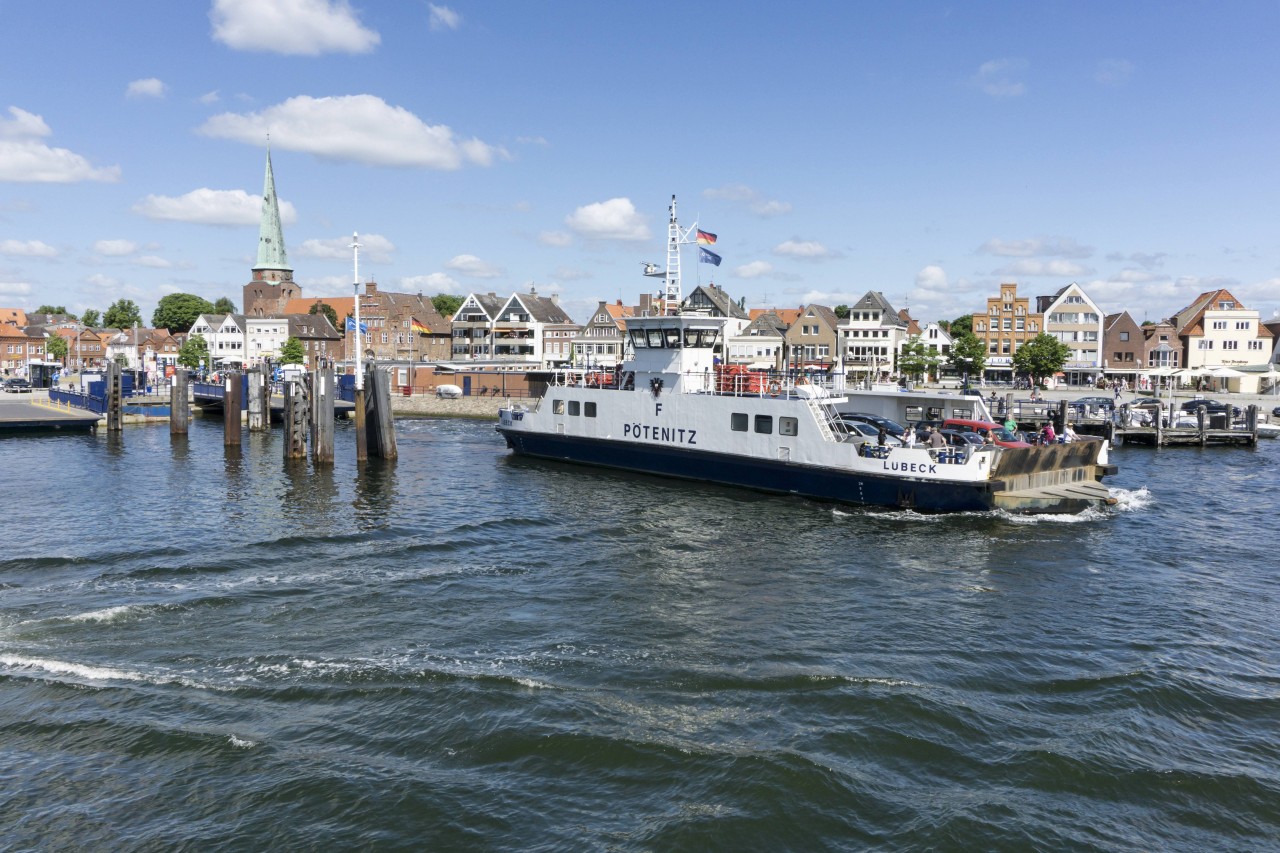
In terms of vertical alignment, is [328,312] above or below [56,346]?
above

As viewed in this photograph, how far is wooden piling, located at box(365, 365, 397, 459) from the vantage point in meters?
39.4

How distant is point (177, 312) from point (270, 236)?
2566 cm

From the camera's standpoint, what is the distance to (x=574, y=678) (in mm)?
14719

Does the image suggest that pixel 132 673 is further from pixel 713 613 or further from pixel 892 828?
pixel 892 828

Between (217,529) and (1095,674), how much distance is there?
74.0 ft

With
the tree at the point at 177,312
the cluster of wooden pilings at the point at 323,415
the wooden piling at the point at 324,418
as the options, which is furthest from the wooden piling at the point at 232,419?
the tree at the point at 177,312

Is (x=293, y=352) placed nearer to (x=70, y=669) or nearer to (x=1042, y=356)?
(x=1042, y=356)

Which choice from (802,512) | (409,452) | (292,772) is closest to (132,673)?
(292,772)

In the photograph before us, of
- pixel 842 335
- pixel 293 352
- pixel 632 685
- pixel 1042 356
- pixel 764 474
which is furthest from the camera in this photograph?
pixel 293 352

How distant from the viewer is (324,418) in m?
38.2

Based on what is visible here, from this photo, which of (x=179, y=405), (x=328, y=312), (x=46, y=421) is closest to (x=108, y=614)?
(x=179, y=405)

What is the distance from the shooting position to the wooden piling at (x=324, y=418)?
37.9 metres

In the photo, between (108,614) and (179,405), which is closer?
(108,614)

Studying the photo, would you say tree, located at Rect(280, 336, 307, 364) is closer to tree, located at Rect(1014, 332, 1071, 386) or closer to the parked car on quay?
tree, located at Rect(1014, 332, 1071, 386)
